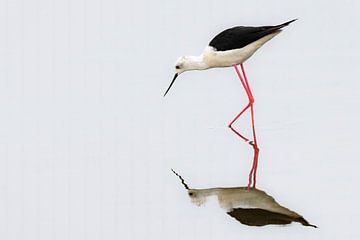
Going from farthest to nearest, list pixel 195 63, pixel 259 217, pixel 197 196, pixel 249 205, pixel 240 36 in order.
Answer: pixel 195 63, pixel 240 36, pixel 197 196, pixel 249 205, pixel 259 217

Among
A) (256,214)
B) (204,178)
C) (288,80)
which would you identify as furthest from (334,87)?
(256,214)

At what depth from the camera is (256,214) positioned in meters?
4.77

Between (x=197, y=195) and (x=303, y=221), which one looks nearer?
(x=303, y=221)

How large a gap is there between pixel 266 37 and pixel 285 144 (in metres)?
0.81

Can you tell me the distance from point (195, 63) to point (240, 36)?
20.5 inches

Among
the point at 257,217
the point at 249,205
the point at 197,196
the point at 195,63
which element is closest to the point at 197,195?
the point at 197,196

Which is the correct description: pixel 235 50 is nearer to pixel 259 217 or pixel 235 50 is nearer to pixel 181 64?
pixel 181 64

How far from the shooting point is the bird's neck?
658 cm

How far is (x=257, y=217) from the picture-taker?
15.5 feet

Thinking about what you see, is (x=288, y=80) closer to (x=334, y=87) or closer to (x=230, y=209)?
(x=334, y=87)

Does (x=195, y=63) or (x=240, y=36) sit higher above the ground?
(x=240, y=36)

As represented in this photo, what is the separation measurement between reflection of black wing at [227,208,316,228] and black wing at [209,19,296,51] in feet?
5.35

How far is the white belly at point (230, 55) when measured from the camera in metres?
6.25

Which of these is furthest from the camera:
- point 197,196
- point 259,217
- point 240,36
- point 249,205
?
point 240,36
